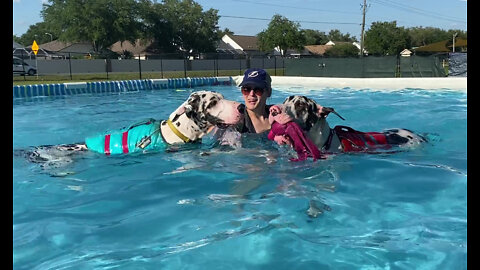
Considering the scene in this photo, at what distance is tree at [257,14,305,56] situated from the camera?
186 feet

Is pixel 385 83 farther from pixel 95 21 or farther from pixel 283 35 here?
pixel 95 21

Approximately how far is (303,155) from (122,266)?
2.24m

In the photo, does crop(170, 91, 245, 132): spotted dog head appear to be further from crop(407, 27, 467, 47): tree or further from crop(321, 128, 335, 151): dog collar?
crop(407, 27, 467, 47): tree

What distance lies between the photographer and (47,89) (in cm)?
1614

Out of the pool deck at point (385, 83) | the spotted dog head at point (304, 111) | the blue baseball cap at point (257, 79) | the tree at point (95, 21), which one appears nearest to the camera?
the spotted dog head at point (304, 111)

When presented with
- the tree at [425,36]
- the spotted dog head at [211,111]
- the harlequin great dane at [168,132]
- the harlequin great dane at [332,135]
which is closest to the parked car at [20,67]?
the harlequin great dane at [168,132]

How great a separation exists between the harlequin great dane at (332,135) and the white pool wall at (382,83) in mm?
11502

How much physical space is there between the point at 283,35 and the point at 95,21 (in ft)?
77.2

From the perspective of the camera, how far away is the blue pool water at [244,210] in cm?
272

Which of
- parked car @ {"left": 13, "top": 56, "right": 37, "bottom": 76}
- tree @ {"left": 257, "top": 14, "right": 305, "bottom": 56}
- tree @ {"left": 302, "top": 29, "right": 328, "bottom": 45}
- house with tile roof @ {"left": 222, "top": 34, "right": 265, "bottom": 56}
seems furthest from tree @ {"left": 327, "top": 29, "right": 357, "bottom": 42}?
parked car @ {"left": 13, "top": 56, "right": 37, "bottom": 76}

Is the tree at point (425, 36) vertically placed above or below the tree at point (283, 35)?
above

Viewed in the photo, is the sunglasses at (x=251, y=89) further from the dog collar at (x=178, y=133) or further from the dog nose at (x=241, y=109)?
the dog collar at (x=178, y=133)

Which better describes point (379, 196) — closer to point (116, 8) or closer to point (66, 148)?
point (66, 148)

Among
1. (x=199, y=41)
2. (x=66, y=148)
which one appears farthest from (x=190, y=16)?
(x=66, y=148)
